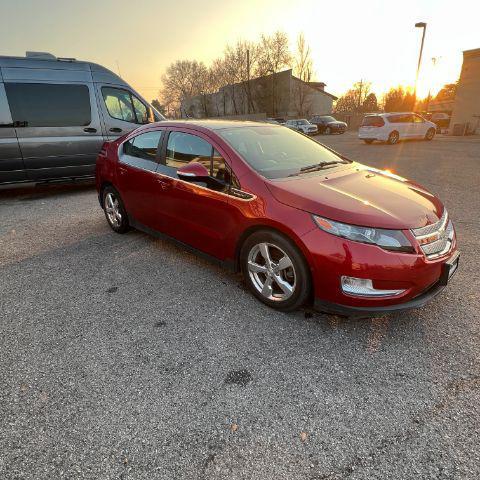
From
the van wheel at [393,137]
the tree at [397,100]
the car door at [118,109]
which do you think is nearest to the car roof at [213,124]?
the car door at [118,109]

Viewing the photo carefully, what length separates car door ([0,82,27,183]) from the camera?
614cm

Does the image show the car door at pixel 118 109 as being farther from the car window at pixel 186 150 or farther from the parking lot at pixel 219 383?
the parking lot at pixel 219 383

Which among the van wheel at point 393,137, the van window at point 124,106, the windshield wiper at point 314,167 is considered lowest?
the van wheel at point 393,137

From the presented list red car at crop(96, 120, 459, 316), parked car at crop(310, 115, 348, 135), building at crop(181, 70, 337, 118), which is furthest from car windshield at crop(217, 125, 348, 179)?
building at crop(181, 70, 337, 118)

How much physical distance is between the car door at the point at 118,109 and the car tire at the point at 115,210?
287 cm

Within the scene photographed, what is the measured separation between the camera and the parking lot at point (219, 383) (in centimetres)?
167

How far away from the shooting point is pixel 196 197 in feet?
10.5

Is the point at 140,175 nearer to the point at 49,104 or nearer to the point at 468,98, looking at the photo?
the point at 49,104

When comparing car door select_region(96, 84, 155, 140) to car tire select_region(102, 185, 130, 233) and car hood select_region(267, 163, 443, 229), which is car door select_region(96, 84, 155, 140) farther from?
car hood select_region(267, 163, 443, 229)

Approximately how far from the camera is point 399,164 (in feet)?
34.4

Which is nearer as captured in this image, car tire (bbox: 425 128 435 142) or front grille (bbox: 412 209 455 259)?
front grille (bbox: 412 209 455 259)

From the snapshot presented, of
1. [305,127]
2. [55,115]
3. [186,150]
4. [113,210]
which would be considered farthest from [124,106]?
[305,127]

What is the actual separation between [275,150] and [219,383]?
2269 millimetres

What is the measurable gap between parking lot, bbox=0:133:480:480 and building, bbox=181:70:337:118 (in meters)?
46.7
